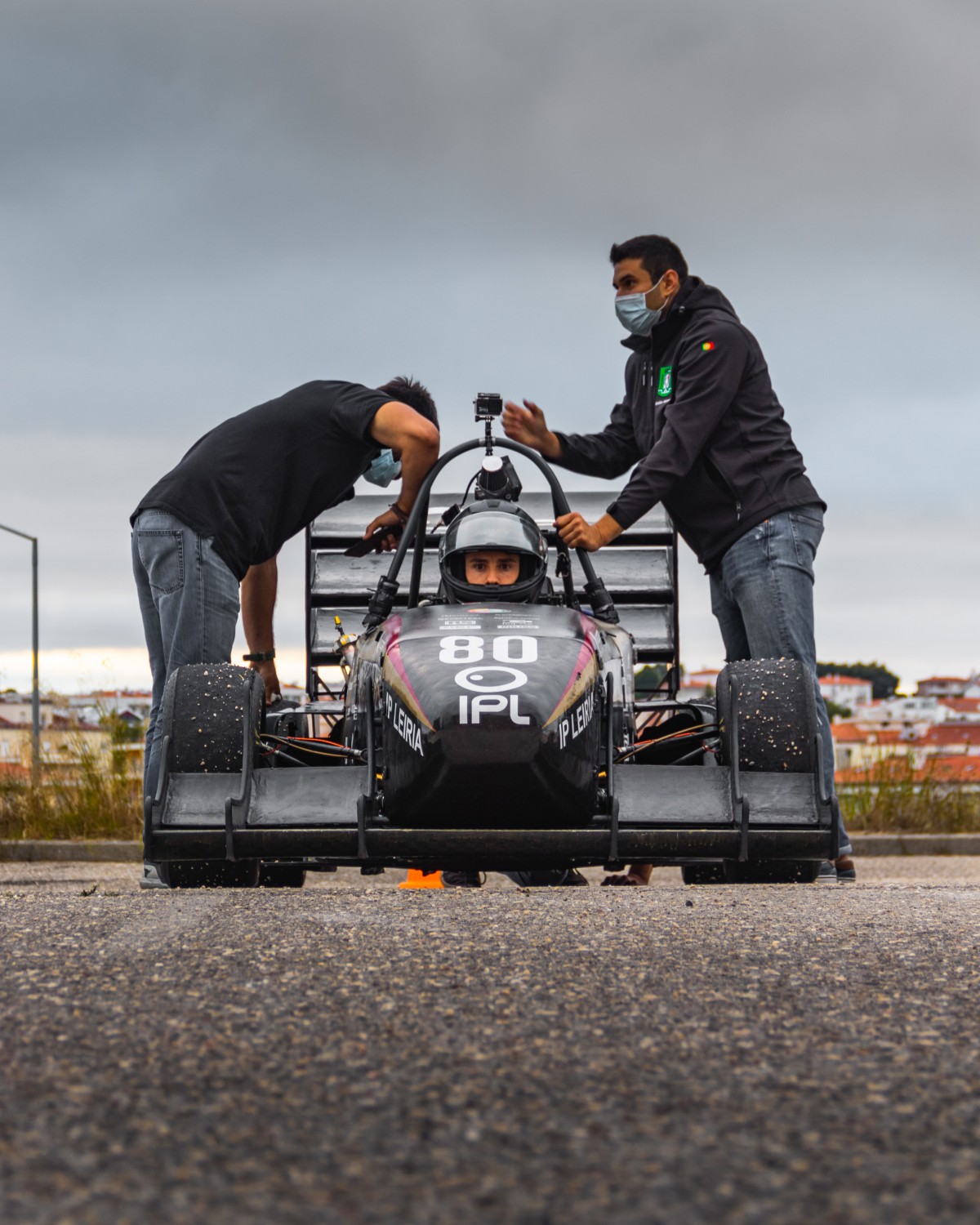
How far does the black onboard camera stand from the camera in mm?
5266

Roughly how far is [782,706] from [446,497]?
20.6 ft

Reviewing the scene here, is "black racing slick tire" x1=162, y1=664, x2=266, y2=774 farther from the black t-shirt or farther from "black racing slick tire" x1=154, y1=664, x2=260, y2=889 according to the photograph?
the black t-shirt

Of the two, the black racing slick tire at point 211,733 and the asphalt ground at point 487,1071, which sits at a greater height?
the black racing slick tire at point 211,733

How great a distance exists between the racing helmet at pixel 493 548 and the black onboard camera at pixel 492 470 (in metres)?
0.34

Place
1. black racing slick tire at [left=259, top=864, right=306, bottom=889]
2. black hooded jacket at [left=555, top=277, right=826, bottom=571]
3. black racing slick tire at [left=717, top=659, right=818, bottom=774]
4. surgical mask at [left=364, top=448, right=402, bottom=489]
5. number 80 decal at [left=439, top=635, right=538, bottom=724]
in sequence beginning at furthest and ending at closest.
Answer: surgical mask at [left=364, top=448, right=402, bottom=489], black hooded jacket at [left=555, top=277, right=826, bottom=571], black racing slick tire at [left=259, top=864, right=306, bottom=889], black racing slick tire at [left=717, top=659, right=818, bottom=774], number 80 decal at [left=439, top=635, right=538, bottom=724]

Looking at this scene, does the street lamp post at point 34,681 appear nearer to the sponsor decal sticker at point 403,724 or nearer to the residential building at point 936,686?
the sponsor decal sticker at point 403,724

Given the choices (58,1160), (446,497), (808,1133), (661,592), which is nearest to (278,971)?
(58,1160)

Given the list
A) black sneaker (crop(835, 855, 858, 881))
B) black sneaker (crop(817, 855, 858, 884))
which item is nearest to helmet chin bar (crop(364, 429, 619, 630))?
black sneaker (crop(817, 855, 858, 884))

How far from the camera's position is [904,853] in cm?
1028

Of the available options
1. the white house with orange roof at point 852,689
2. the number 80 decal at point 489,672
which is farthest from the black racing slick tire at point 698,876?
the white house with orange roof at point 852,689

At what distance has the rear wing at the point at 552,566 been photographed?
948 centimetres

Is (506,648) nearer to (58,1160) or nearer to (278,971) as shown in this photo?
(278,971)

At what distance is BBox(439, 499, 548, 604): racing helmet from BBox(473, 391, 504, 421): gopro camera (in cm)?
90

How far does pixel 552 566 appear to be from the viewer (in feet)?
32.3
